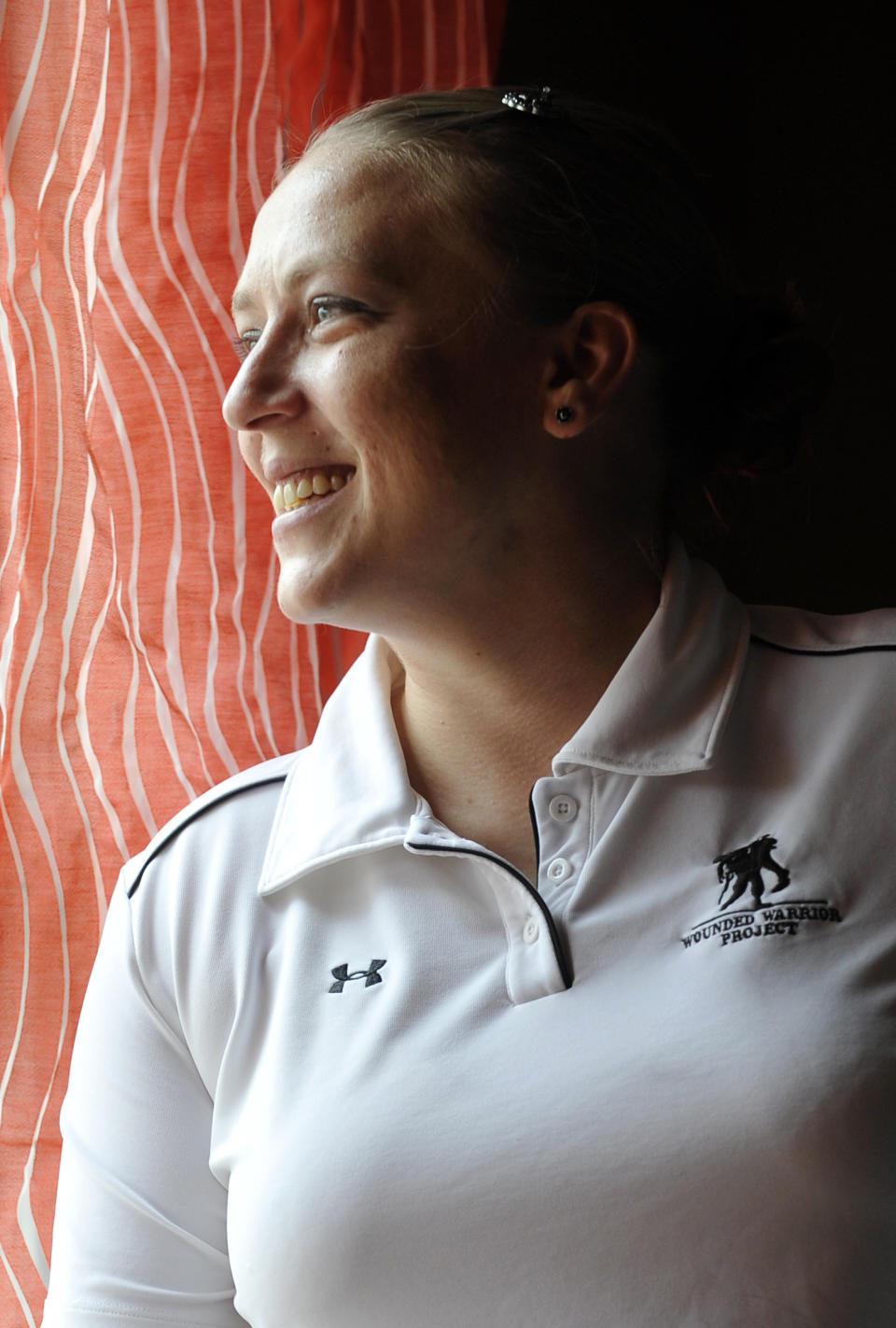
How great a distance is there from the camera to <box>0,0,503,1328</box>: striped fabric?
1.30 meters

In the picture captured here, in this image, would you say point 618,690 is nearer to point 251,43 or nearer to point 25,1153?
point 25,1153

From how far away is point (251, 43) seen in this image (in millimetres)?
1448

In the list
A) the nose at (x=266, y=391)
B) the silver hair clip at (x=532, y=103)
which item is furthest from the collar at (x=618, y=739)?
the silver hair clip at (x=532, y=103)

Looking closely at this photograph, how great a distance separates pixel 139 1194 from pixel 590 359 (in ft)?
2.58

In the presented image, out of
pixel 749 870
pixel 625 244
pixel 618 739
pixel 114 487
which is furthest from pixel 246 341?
pixel 749 870

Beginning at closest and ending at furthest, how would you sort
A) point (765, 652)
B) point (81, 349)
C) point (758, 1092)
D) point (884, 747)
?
1. point (758, 1092)
2. point (884, 747)
3. point (765, 652)
4. point (81, 349)

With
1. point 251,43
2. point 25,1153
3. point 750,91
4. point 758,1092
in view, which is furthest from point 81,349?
point 750,91

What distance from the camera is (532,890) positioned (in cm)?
101

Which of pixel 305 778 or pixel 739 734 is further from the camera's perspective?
pixel 305 778

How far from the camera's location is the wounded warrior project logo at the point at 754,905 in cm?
95

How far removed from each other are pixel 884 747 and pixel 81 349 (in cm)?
87

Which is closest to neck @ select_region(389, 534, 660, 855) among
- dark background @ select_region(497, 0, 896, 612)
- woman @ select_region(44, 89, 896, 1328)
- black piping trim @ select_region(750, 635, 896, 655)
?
woman @ select_region(44, 89, 896, 1328)

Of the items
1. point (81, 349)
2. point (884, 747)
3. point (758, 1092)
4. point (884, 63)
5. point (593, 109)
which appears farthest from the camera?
point (884, 63)

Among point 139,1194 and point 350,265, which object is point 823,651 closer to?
point 350,265
